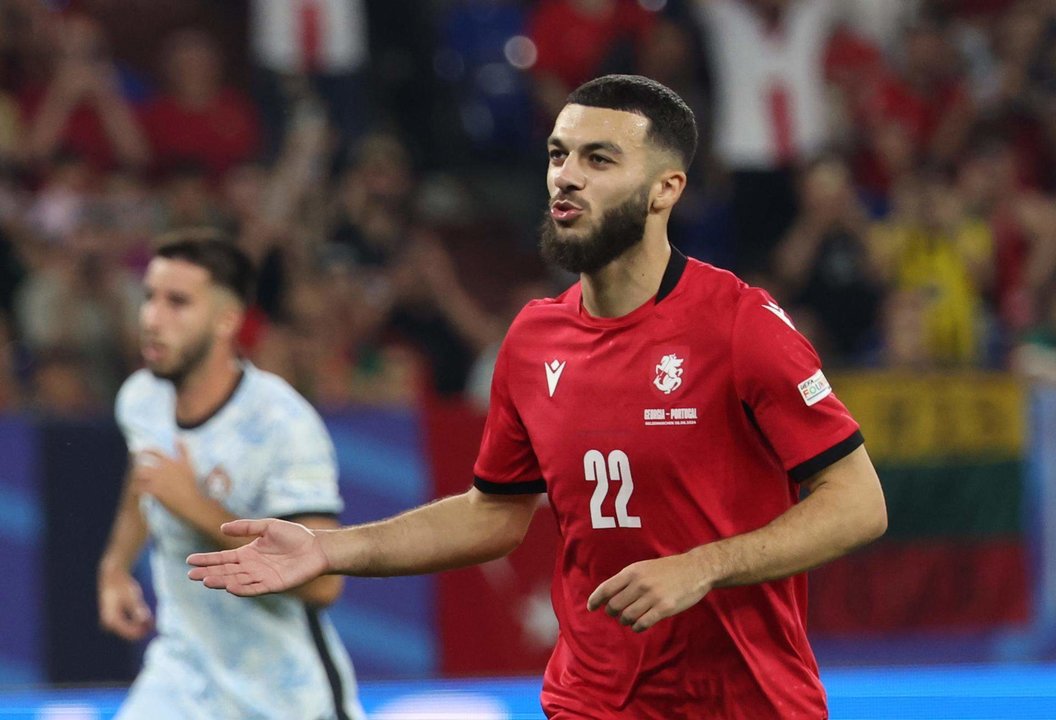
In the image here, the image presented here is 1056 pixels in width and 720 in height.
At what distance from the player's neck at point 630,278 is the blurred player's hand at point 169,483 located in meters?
1.46

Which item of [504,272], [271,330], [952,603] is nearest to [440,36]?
[504,272]

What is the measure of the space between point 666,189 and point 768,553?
0.91m

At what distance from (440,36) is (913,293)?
3776mm

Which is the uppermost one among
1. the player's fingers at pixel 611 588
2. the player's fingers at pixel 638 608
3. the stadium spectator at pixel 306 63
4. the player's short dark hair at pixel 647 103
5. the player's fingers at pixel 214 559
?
the stadium spectator at pixel 306 63

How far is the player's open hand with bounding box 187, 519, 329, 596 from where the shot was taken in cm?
356

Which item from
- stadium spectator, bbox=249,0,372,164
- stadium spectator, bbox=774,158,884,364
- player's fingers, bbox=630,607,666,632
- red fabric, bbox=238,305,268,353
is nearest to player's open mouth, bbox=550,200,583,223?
player's fingers, bbox=630,607,666,632

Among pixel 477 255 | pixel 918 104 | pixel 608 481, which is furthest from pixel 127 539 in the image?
pixel 918 104

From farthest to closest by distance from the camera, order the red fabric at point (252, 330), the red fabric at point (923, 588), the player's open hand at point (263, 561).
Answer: the red fabric at point (923, 588), the red fabric at point (252, 330), the player's open hand at point (263, 561)

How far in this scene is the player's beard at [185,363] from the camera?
5.34 meters

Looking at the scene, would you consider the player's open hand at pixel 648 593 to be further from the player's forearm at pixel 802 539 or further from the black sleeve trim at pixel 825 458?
the black sleeve trim at pixel 825 458

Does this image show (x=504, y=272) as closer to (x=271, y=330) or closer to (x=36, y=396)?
(x=271, y=330)

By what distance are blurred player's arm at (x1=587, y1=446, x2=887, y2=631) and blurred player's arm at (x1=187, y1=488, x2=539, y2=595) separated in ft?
2.10

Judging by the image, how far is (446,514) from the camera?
4125mm

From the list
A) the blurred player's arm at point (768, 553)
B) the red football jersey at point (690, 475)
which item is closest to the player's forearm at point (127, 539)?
the red football jersey at point (690, 475)
